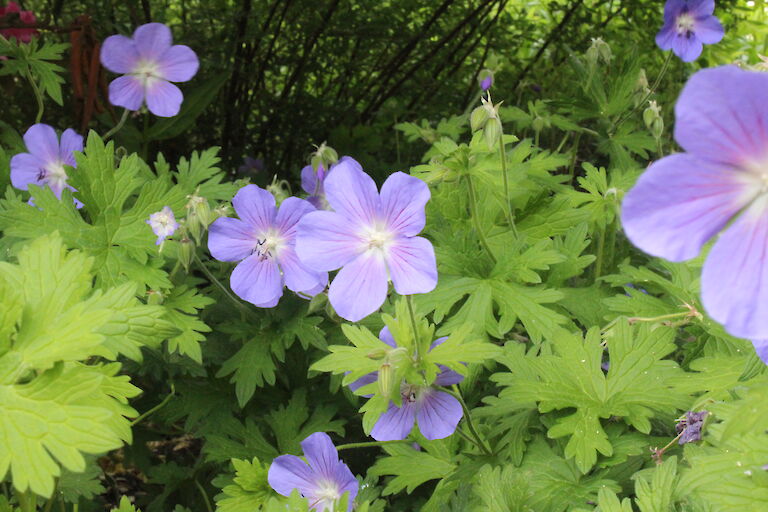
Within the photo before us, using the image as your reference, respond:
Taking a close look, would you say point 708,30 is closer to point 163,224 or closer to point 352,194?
point 352,194

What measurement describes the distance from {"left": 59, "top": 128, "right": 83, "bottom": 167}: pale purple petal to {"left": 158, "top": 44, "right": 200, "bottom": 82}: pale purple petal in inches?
15.6

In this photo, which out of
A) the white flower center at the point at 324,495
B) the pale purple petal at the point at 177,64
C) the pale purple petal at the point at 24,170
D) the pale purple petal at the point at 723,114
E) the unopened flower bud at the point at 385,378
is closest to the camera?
the pale purple petal at the point at 723,114

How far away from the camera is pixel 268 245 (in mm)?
1476

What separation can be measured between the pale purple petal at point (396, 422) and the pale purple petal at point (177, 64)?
135cm

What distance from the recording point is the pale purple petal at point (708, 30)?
2037 millimetres

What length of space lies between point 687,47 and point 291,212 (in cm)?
130

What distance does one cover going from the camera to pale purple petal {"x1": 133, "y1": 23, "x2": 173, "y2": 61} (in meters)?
2.10

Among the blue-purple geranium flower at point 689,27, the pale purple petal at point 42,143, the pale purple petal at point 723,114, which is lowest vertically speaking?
the pale purple petal at point 42,143

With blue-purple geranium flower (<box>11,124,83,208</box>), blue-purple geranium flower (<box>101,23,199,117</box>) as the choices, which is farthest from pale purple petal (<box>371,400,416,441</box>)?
blue-purple geranium flower (<box>101,23,199,117</box>)

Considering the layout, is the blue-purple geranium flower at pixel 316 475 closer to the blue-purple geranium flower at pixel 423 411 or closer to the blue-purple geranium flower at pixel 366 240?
the blue-purple geranium flower at pixel 423 411

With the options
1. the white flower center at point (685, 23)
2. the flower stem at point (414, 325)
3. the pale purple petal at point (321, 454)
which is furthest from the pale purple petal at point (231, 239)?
the white flower center at point (685, 23)

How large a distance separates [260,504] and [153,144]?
74.2 inches

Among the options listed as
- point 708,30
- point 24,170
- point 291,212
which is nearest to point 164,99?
point 24,170

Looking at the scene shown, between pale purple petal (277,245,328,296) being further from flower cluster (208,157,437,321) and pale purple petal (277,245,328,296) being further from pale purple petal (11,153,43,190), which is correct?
pale purple petal (11,153,43,190)
